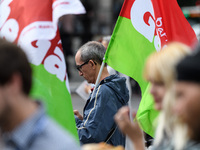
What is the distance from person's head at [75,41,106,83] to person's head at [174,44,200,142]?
2.45m

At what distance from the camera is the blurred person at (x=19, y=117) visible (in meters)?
1.69

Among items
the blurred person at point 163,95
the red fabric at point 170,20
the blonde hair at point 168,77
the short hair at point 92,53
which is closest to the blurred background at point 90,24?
the red fabric at point 170,20

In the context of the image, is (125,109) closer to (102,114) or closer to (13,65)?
(13,65)

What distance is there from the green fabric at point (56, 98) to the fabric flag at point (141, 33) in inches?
30.3

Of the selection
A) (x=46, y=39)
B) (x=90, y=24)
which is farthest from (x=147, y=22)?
(x=90, y=24)

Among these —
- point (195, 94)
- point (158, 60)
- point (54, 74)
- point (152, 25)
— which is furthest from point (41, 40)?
point (195, 94)

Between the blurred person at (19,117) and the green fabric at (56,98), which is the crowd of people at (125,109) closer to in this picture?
the blurred person at (19,117)

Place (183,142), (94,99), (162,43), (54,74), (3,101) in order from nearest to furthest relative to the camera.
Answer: (3,101), (183,142), (54,74), (94,99), (162,43)

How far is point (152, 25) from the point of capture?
4484mm

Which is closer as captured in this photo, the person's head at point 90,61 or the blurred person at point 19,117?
the blurred person at point 19,117

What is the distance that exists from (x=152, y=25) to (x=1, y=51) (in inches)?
115

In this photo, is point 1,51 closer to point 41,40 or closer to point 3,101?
point 3,101

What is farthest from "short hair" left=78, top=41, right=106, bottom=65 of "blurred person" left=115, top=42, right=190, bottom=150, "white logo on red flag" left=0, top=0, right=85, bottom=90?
"blurred person" left=115, top=42, right=190, bottom=150

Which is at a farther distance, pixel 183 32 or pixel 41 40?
pixel 183 32
